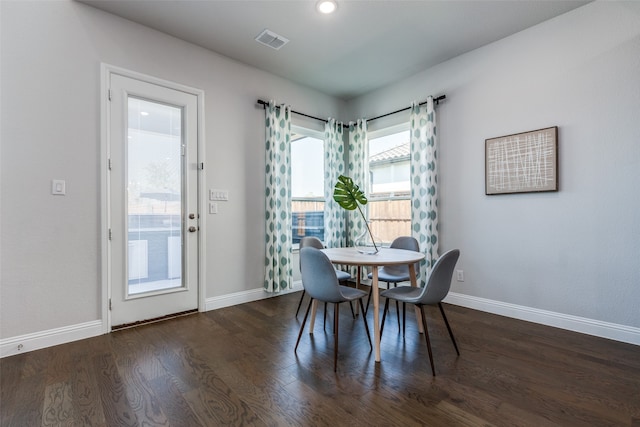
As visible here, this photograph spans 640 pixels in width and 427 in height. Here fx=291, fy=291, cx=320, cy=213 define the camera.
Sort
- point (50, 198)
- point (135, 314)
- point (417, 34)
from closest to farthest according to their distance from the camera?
point (50, 198) < point (135, 314) < point (417, 34)

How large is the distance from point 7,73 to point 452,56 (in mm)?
4178

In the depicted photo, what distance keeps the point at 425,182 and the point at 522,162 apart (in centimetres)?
99

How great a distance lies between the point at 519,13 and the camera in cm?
268

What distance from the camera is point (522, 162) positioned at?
292 centimetres

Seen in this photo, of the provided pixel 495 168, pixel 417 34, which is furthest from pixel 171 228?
pixel 495 168

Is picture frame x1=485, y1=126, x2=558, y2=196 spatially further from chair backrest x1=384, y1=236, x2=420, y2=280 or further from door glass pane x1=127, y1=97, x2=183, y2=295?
door glass pane x1=127, y1=97, x2=183, y2=295

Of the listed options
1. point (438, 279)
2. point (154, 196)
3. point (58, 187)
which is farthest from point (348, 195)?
point (58, 187)

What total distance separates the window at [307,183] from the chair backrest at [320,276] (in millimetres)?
2092

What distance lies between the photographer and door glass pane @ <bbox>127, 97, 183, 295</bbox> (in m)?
2.78

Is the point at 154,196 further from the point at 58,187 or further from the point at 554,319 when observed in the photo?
the point at 554,319

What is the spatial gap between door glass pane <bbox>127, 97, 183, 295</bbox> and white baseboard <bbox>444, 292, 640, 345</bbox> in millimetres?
3198

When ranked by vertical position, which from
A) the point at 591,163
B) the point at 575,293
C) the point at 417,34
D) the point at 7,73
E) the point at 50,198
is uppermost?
the point at 417,34

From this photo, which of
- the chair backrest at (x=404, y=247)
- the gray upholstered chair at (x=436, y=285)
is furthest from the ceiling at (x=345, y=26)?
the gray upholstered chair at (x=436, y=285)

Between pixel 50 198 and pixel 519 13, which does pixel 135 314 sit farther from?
pixel 519 13
